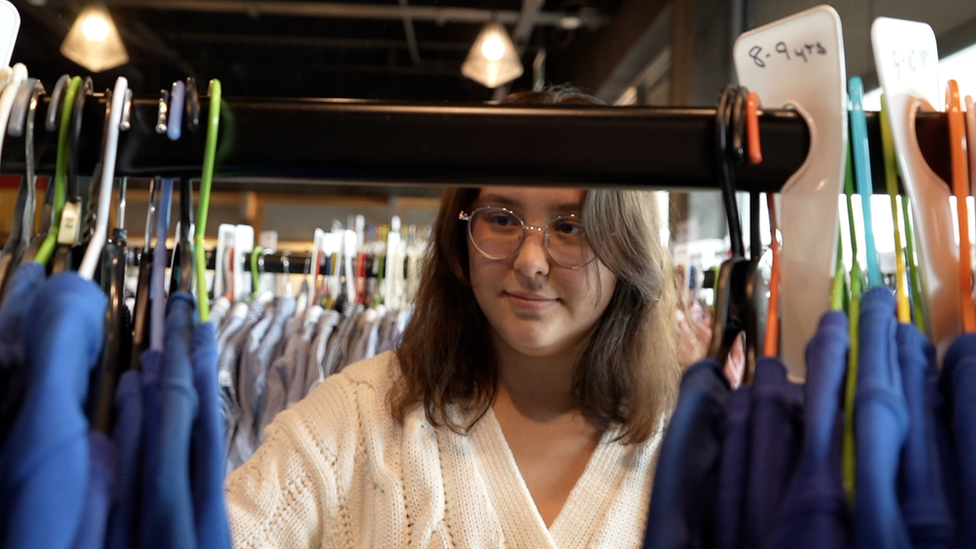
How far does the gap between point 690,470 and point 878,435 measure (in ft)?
0.31

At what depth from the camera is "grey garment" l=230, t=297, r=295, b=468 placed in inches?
66.0

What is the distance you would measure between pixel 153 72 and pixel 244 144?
5.16 meters

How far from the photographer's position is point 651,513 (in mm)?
415

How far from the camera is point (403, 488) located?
39.0 inches

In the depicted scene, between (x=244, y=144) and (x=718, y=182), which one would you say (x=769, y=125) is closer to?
(x=718, y=182)

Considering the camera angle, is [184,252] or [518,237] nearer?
[184,252]

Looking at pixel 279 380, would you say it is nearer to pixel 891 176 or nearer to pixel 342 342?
pixel 342 342

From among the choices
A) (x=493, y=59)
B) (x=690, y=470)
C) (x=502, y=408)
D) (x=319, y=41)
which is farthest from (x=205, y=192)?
(x=319, y=41)

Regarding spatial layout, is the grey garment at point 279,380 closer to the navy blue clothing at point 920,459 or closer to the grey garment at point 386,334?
the grey garment at point 386,334

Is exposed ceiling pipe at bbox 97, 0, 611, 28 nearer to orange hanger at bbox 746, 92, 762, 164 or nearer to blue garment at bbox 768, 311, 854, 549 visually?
orange hanger at bbox 746, 92, 762, 164

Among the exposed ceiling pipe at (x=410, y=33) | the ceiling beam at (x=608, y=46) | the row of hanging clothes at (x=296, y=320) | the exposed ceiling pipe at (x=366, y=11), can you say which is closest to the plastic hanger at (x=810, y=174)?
the row of hanging clothes at (x=296, y=320)

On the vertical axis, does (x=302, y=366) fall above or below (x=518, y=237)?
below

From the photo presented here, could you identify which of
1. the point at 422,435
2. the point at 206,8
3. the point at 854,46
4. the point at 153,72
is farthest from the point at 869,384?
the point at 153,72

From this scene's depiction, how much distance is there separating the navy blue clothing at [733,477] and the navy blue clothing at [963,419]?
0.33ft
